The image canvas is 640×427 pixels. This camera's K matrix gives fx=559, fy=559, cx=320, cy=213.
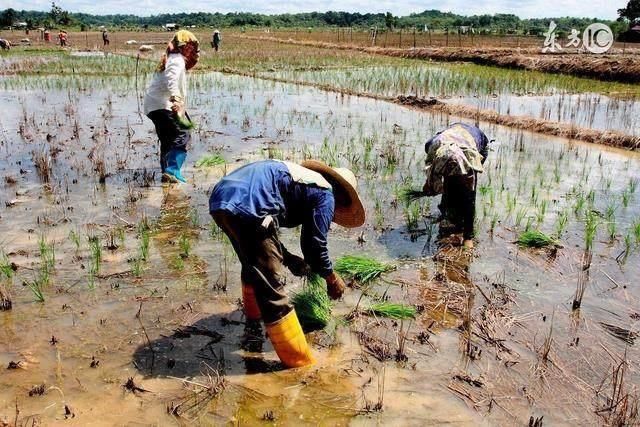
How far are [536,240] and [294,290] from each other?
1932 mm

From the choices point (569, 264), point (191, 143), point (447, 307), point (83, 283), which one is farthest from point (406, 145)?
point (83, 283)

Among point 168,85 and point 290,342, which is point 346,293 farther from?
point 168,85

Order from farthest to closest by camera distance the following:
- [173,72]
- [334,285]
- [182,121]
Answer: [182,121] < [173,72] < [334,285]

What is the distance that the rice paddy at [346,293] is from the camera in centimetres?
253

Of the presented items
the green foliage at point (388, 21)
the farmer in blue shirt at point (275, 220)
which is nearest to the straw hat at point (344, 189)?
the farmer in blue shirt at point (275, 220)

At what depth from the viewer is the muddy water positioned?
2.48 m

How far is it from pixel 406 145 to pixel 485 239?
10.2ft

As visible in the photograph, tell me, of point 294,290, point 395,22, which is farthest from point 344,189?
point 395,22

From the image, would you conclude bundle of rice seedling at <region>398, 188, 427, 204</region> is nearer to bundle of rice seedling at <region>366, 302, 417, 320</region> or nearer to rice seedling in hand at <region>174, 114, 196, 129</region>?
bundle of rice seedling at <region>366, 302, 417, 320</region>

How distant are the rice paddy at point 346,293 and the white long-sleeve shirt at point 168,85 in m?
0.81

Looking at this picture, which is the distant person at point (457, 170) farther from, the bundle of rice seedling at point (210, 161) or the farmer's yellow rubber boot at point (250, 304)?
the bundle of rice seedling at point (210, 161)

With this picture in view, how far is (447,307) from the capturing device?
338cm

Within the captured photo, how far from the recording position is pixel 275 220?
8.38 ft

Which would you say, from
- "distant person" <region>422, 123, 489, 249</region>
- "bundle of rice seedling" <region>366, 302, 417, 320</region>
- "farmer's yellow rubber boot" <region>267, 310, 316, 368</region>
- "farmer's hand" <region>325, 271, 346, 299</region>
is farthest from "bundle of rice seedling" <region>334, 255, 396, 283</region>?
"farmer's yellow rubber boot" <region>267, 310, 316, 368</region>
